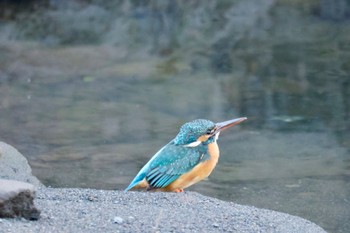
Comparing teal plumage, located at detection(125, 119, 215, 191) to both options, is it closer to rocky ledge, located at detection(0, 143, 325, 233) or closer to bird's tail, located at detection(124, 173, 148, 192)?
bird's tail, located at detection(124, 173, 148, 192)

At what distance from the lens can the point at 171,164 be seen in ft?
17.0

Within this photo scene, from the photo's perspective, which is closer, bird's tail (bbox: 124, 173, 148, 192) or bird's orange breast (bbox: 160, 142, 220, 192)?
bird's orange breast (bbox: 160, 142, 220, 192)

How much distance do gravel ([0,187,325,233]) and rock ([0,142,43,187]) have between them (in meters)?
0.90

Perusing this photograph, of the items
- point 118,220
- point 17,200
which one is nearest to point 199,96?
point 118,220

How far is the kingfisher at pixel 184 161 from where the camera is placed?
5176 millimetres

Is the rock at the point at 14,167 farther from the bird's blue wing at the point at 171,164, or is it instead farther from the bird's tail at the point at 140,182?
the bird's blue wing at the point at 171,164

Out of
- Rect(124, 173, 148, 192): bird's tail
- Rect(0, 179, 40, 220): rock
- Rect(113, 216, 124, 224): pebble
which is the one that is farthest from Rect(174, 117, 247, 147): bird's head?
Rect(0, 179, 40, 220): rock

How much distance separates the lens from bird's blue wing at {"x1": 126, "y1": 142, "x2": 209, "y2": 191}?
5170mm

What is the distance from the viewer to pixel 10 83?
1093cm

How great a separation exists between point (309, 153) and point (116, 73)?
13.1ft

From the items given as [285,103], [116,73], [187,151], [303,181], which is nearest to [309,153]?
[303,181]

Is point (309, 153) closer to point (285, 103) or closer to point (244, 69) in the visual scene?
point (285, 103)

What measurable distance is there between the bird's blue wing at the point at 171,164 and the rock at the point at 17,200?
1.21 m

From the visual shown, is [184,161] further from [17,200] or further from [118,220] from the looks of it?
[17,200]
